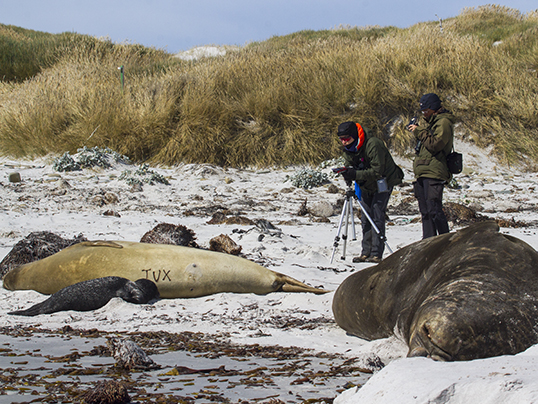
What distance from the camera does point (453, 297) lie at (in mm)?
2416

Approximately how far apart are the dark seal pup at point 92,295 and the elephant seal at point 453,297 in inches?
65.2

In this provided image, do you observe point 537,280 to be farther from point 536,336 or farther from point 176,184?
point 176,184

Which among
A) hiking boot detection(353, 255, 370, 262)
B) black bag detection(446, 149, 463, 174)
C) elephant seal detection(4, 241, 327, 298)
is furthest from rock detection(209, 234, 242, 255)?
black bag detection(446, 149, 463, 174)

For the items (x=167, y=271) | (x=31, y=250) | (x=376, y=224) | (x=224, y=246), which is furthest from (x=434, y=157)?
(x=31, y=250)

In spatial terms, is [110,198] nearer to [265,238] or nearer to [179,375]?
[265,238]

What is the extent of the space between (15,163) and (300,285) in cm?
972

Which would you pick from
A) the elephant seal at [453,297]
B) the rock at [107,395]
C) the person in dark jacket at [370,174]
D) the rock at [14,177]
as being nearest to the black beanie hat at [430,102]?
the person in dark jacket at [370,174]

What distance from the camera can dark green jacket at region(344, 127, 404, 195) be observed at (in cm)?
621

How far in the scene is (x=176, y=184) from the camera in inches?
407

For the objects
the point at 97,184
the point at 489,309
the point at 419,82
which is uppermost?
the point at 419,82

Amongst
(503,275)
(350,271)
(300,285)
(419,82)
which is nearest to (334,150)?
(419,82)

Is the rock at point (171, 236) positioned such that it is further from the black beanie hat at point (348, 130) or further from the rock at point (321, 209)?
the rock at point (321, 209)

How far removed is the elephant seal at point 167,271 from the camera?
441cm

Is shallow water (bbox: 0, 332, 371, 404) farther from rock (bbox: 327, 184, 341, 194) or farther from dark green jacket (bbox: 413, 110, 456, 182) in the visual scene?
rock (bbox: 327, 184, 341, 194)
